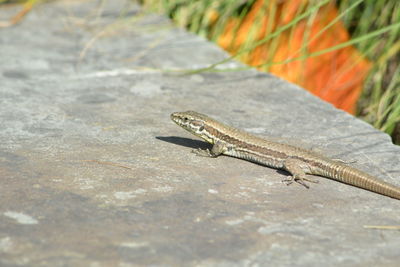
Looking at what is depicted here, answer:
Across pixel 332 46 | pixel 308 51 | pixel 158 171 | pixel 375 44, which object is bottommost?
pixel 158 171

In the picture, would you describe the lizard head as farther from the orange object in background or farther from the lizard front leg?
the orange object in background

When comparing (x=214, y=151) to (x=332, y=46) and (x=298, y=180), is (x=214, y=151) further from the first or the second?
(x=332, y=46)

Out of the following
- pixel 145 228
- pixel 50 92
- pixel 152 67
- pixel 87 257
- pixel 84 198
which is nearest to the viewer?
pixel 87 257

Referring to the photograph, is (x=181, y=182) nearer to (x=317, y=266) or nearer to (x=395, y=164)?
(x=317, y=266)

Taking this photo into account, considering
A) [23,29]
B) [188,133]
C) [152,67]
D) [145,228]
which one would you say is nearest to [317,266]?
[145,228]

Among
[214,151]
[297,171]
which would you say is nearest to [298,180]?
[297,171]

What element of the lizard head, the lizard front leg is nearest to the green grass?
the lizard head

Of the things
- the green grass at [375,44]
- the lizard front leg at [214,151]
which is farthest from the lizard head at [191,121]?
the green grass at [375,44]
